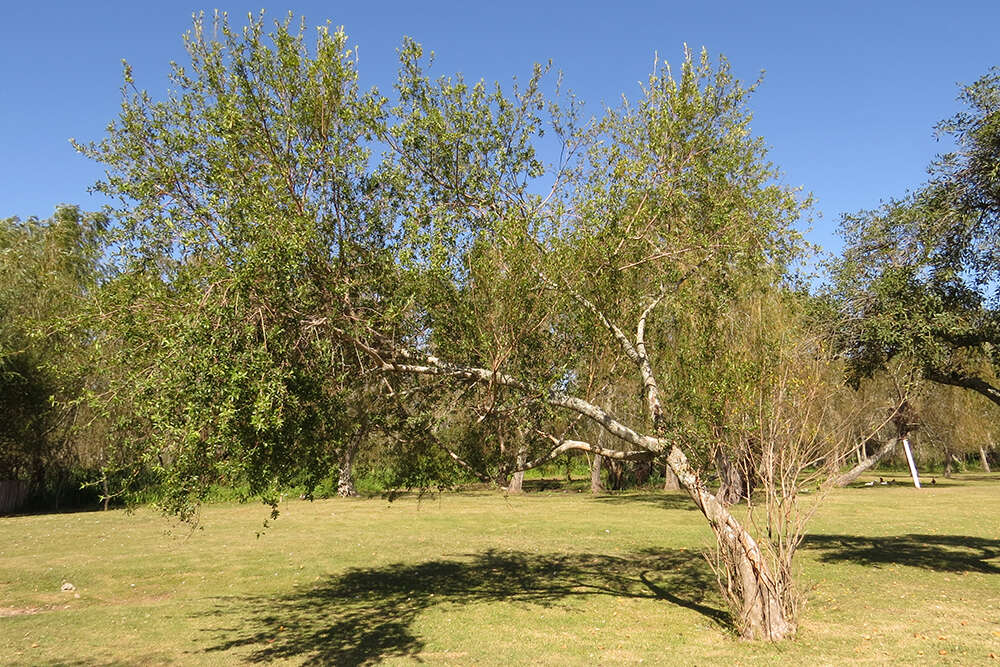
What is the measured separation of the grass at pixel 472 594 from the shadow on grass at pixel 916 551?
74mm

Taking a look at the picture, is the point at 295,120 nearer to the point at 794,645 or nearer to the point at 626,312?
the point at 626,312

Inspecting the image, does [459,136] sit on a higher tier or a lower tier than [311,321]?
higher

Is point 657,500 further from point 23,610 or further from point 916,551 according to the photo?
point 23,610

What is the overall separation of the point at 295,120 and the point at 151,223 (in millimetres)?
2330

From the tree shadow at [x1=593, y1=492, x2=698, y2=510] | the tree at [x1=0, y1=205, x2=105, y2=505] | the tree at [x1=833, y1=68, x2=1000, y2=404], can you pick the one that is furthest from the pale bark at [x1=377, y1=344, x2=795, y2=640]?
the tree shadow at [x1=593, y1=492, x2=698, y2=510]

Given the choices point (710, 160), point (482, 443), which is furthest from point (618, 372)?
point (710, 160)

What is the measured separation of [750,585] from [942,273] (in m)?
7.64

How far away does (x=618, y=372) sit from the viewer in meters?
12.4

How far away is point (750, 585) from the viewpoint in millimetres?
9602

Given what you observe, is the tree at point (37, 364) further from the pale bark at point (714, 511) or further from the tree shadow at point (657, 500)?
the tree shadow at point (657, 500)

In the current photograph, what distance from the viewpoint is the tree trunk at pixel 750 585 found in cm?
941

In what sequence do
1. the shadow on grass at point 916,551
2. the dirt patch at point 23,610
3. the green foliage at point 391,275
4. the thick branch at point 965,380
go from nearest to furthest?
the green foliage at point 391,275 → the dirt patch at point 23,610 → the thick branch at point 965,380 → the shadow on grass at point 916,551

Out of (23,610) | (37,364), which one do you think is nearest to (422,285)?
(23,610)

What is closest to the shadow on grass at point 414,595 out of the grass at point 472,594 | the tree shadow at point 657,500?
the grass at point 472,594
